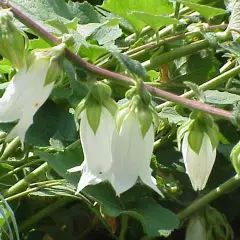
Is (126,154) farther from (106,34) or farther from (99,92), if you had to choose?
(106,34)

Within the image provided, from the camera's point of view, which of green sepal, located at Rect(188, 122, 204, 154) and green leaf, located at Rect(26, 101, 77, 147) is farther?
green leaf, located at Rect(26, 101, 77, 147)

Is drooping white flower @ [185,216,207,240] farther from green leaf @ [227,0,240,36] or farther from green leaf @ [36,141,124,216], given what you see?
green leaf @ [227,0,240,36]

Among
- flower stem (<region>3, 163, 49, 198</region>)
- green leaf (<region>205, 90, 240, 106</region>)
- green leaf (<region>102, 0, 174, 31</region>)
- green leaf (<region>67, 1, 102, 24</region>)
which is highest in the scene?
green leaf (<region>102, 0, 174, 31</region>)

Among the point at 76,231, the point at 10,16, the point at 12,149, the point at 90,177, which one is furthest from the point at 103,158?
the point at 76,231

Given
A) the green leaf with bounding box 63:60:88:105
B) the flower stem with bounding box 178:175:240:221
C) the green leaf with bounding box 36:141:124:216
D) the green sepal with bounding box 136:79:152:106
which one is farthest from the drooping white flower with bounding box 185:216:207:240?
the green sepal with bounding box 136:79:152:106

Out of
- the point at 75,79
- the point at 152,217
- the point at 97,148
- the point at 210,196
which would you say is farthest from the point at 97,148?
the point at 210,196

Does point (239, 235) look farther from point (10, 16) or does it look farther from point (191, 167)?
point (10, 16)
